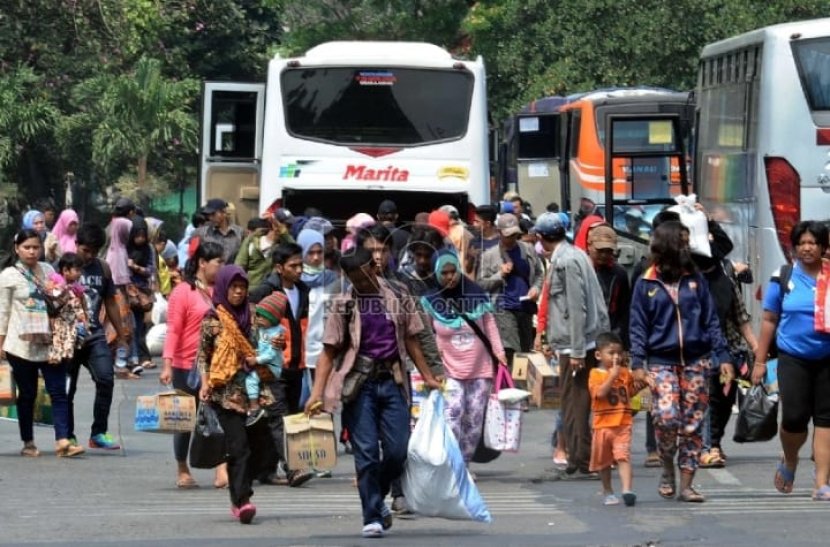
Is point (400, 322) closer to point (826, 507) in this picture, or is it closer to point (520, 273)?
point (826, 507)

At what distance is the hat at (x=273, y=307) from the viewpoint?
11.5 metres

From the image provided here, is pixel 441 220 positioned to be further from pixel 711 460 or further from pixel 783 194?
pixel 711 460

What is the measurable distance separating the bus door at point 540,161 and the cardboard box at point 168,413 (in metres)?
20.5

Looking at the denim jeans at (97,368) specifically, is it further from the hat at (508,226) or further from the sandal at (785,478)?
the sandal at (785,478)

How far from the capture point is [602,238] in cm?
1264

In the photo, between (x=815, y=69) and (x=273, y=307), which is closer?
(x=273, y=307)

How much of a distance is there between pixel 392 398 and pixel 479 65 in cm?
1230

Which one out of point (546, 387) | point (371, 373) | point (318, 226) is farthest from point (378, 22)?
point (371, 373)

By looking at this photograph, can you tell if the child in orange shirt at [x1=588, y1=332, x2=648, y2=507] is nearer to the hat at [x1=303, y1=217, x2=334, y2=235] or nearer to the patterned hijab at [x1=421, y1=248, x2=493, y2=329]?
the patterned hijab at [x1=421, y1=248, x2=493, y2=329]

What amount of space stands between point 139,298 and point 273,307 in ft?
29.6

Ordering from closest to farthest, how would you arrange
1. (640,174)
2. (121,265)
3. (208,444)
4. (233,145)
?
1. (208,444)
2. (121,265)
3. (233,145)
4. (640,174)

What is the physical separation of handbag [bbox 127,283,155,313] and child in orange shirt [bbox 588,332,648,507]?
996 cm

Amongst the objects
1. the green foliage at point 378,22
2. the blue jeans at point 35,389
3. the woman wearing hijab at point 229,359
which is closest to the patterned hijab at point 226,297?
the woman wearing hijab at point 229,359

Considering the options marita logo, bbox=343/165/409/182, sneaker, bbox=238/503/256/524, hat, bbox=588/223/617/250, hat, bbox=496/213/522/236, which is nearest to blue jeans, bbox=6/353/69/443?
sneaker, bbox=238/503/256/524
